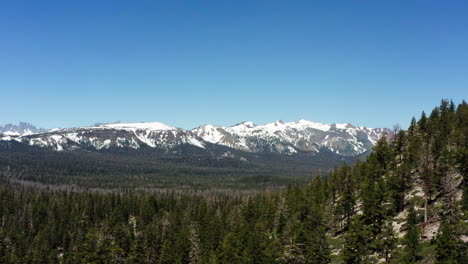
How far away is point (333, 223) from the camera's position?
8819 cm

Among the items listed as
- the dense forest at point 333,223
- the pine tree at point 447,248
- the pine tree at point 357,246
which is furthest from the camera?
the dense forest at point 333,223

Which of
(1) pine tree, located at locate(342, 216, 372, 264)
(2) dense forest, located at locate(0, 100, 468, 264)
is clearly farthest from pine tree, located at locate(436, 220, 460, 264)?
(1) pine tree, located at locate(342, 216, 372, 264)

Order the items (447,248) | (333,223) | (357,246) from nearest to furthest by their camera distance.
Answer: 1. (447,248)
2. (357,246)
3. (333,223)

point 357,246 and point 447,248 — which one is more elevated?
point 447,248

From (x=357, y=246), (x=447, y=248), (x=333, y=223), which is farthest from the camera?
(x=333, y=223)

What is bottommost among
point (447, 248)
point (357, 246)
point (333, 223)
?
point (333, 223)

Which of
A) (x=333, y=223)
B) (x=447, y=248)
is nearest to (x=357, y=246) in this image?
(x=447, y=248)

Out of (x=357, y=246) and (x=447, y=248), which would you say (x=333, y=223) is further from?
(x=447, y=248)

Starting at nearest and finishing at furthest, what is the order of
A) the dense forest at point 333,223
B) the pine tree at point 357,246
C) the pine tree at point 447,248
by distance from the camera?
the pine tree at point 447,248
the pine tree at point 357,246
the dense forest at point 333,223

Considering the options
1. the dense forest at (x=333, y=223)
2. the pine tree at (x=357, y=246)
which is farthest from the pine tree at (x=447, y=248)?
the pine tree at (x=357, y=246)

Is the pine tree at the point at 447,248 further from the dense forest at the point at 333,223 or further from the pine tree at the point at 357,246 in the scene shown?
the pine tree at the point at 357,246

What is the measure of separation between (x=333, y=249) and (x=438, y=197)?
2468cm

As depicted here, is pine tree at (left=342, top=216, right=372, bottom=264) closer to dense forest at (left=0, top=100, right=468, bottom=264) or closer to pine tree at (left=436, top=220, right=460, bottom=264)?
dense forest at (left=0, top=100, right=468, bottom=264)

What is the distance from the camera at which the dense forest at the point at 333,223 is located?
54.2 m
